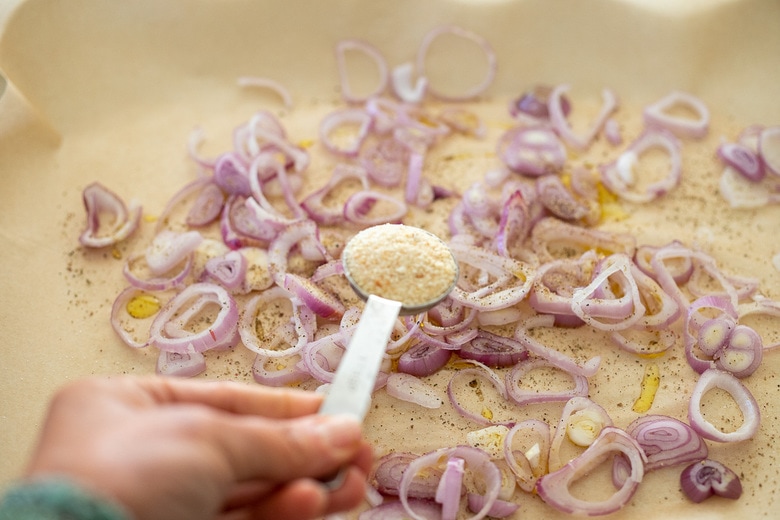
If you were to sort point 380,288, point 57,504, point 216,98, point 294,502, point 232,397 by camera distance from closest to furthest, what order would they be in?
→ point 57,504
point 294,502
point 232,397
point 380,288
point 216,98

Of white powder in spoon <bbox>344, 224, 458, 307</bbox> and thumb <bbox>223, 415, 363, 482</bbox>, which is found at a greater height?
white powder in spoon <bbox>344, 224, 458, 307</bbox>

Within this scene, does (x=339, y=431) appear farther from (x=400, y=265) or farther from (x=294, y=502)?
(x=400, y=265)

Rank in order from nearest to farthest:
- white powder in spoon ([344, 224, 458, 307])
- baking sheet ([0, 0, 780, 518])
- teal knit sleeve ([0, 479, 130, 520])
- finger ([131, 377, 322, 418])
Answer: teal knit sleeve ([0, 479, 130, 520]) → finger ([131, 377, 322, 418]) → white powder in spoon ([344, 224, 458, 307]) → baking sheet ([0, 0, 780, 518])

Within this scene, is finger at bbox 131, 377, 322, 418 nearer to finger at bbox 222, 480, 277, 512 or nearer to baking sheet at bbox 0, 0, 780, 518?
finger at bbox 222, 480, 277, 512

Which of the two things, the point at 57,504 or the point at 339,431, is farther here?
the point at 339,431

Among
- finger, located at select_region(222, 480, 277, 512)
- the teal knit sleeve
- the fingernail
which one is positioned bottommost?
finger, located at select_region(222, 480, 277, 512)

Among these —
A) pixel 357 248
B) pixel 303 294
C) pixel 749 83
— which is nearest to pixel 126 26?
pixel 303 294

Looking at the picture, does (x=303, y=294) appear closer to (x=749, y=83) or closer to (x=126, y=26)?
(x=126, y=26)

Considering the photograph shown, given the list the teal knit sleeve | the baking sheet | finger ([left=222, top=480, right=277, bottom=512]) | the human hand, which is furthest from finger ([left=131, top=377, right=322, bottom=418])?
the baking sheet

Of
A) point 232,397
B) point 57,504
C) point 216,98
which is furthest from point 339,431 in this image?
point 216,98
